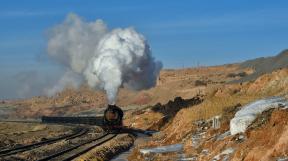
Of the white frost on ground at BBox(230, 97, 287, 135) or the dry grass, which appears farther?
the dry grass

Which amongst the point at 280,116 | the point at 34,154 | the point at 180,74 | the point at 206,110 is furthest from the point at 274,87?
the point at 180,74

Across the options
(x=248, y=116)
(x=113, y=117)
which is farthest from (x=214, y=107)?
(x=113, y=117)

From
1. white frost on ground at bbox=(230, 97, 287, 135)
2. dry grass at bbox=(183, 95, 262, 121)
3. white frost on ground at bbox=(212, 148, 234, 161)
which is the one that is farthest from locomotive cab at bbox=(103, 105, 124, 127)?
white frost on ground at bbox=(212, 148, 234, 161)

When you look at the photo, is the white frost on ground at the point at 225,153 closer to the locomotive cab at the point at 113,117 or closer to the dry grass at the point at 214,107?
the dry grass at the point at 214,107

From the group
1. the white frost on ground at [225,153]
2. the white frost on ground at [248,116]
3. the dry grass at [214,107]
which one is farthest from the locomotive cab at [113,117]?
the white frost on ground at [225,153]

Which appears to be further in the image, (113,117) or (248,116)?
(113,117)

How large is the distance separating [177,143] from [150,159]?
305 inches

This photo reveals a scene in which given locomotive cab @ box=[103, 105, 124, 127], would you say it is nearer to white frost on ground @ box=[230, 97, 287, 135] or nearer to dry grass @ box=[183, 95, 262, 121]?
dry grass @ box=[183, 95, 262, 121]

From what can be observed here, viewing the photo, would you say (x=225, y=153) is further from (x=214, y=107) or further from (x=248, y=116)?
(x=214, y=107)

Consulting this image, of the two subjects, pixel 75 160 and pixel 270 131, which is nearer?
pixel 270 131

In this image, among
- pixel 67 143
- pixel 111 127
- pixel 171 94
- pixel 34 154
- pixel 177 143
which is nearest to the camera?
pixel 177 143

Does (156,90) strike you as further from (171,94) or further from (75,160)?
(75,160)

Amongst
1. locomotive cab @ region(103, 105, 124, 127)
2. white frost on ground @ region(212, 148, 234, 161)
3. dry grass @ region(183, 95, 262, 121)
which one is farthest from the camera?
locomotive cab @ region(103, 105, 124, 127)

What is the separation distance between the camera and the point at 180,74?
638ft
